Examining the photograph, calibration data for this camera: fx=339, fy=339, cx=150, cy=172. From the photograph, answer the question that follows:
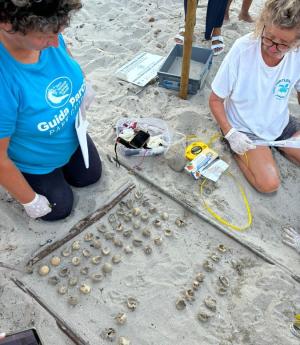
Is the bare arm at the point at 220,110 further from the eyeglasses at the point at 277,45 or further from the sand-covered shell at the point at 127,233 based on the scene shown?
the sand-covered shell at the point at 127,233

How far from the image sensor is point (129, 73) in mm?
3562

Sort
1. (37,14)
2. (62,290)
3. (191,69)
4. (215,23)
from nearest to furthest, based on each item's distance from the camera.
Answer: (37,14) → (62,290) → (191,69) → (215,23)

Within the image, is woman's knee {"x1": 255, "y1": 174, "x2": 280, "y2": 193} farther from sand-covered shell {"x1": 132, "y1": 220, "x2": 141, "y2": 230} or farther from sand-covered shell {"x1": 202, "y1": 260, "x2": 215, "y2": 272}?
sand-covered shell {"x1": 132, "y1": 220, "x2": 141, "y2": 230}

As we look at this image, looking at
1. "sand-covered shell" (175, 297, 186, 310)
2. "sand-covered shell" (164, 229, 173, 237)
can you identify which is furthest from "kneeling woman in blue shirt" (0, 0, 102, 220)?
"sand-covered shell" (175, 297, 186, 310)

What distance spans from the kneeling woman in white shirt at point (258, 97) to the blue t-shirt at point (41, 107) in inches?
A: 44.2

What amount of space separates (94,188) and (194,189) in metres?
0.77

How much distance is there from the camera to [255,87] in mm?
2510

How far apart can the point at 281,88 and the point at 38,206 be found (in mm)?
1907

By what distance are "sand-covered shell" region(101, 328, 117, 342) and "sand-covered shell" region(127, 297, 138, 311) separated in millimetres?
155

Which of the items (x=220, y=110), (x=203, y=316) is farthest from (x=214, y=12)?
(x=203, y=316)

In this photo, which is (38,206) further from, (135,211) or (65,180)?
(135,211)

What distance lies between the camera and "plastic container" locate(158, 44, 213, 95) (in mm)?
3283

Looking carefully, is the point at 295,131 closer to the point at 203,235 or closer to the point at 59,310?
the point at 203,235

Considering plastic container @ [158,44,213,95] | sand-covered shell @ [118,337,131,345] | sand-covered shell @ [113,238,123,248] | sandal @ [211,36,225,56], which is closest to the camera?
sand-covered shell @ [118,337,131,345]
